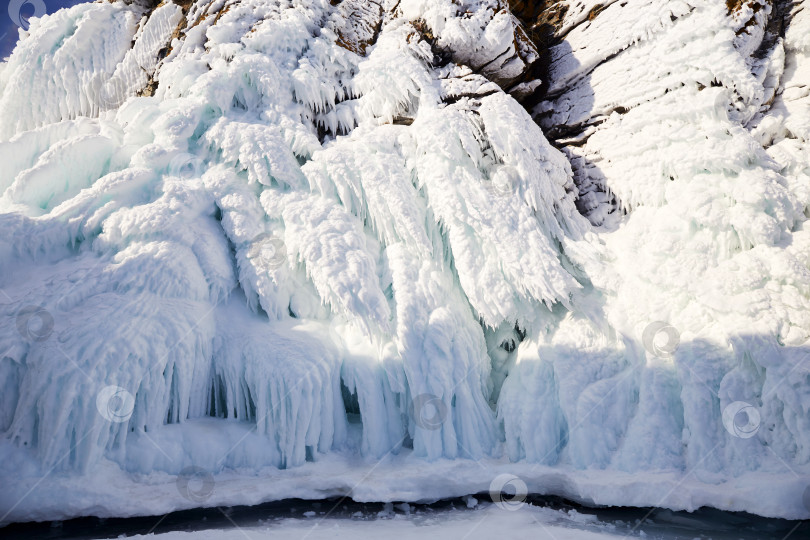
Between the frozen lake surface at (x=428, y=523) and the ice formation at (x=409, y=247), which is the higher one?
the ice formation at (x=409, y=247)

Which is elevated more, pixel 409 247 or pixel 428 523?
pixel 409 247

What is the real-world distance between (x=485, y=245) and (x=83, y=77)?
283 inches

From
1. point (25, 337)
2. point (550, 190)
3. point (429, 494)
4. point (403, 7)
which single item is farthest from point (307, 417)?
point (403, 7)

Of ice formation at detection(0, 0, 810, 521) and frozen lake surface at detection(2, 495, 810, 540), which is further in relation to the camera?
ice formation at detection(0, 0, 810, 521)

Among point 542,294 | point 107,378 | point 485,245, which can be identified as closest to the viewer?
point 107,378

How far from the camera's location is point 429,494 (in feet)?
15.6

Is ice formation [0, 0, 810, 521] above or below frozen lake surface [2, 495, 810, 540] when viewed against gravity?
above

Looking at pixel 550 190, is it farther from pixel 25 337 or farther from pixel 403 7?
pixel 25 337

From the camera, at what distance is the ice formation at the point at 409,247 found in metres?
4.51

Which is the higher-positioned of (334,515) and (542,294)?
(542,294)

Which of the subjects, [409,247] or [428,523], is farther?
[409,247]

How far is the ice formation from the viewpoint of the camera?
4508 millimetres

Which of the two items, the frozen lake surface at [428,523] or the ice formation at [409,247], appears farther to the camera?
the ice formation at [409,247]

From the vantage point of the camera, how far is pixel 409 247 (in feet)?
20.3
